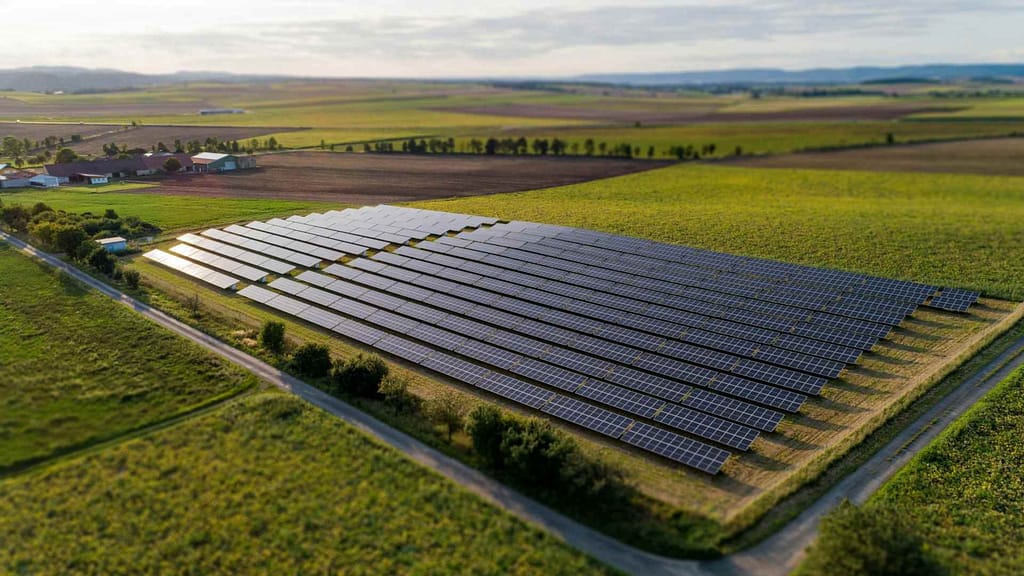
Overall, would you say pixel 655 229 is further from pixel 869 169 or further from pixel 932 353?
pixel 869 169

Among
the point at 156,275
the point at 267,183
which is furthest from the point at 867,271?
the point at 267,183

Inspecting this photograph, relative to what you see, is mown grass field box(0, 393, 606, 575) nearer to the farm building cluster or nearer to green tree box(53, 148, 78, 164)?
the farm building cluster

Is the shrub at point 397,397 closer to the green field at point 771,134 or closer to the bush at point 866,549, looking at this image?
the bush at point 866,549

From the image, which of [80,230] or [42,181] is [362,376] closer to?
[80,230]

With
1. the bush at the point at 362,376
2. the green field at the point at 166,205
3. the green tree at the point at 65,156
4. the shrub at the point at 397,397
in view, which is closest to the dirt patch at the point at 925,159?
the green field at the point at 166,205

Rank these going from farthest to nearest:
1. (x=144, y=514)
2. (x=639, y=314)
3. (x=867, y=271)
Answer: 1. (x=867, y=271)
2. (x=639, y=314)
3. (x=144, y=514)

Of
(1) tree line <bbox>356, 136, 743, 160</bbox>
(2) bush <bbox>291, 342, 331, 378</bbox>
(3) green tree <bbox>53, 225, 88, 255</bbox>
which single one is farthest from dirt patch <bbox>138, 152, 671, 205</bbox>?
(2) bush <bbox>291, 342, 331, 378</bbox>
